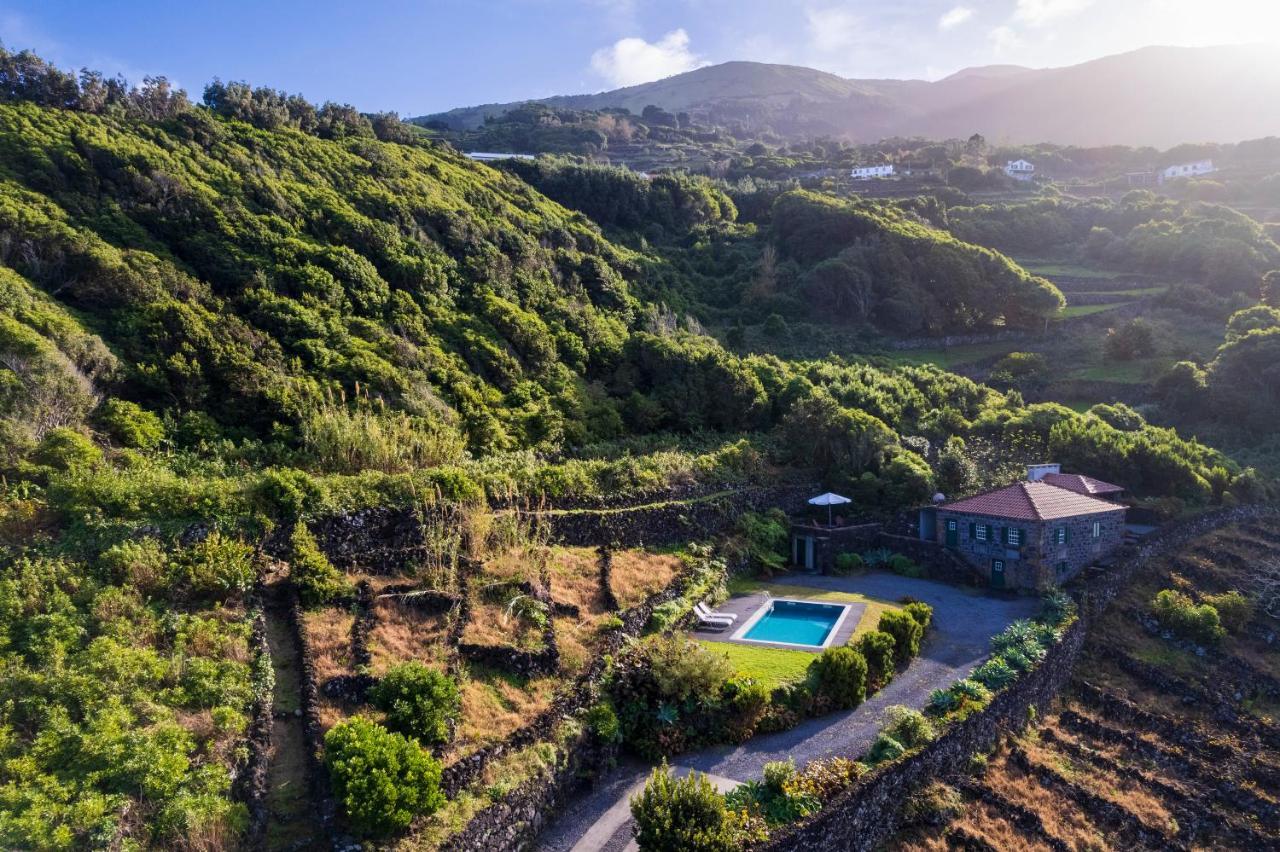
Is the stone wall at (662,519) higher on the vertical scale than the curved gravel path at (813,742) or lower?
higher

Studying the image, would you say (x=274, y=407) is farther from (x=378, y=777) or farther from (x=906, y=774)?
(x=906, y=774)

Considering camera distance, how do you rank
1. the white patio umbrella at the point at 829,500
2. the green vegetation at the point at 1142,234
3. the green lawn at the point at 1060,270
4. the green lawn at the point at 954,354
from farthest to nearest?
the green lawn at the point at 1060,270
the green vegetation at the point at 1142,234
the green lawn at the point at 954,354
the white patio umbrella at the point at 829,500

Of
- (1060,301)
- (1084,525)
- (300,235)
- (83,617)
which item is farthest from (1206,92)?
(83,617)

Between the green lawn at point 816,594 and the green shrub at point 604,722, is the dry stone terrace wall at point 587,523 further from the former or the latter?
the green shrub at point 604,722

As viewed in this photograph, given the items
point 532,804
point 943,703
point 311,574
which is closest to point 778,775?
point 532,804

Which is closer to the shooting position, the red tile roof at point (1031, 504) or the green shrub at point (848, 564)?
the red tile roof at point (1031, 504)

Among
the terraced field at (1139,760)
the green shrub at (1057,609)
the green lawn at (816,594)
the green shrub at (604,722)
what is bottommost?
the terraced field at (1139,760)

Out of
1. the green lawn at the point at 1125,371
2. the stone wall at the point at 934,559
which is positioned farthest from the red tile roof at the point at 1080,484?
the green lawn at the point at 1125,371
